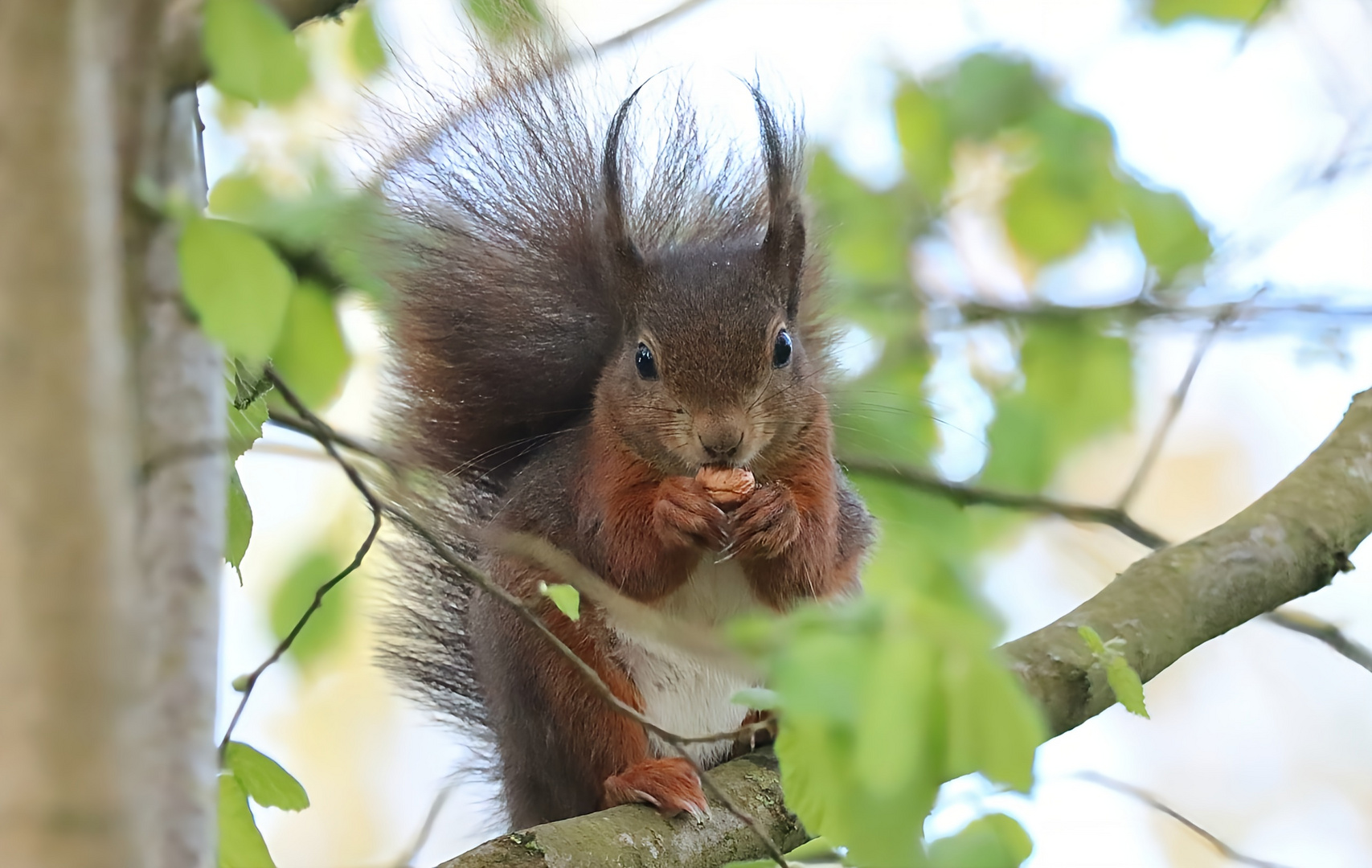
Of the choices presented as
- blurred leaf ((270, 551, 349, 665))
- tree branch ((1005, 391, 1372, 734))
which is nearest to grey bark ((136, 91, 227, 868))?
tree branch ((1005, 391, 1372, 734))

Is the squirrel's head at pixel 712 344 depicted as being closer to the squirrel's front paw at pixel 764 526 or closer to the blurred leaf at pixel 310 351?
the squirrel's front paw at pixel 764 526

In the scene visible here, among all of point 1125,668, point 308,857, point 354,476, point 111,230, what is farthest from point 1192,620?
point 308,857

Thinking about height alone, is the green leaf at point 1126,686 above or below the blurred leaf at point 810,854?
above

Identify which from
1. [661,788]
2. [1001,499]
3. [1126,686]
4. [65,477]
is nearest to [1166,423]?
[1001,499]

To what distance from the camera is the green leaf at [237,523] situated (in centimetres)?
151

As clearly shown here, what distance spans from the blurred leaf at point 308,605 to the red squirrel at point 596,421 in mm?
131

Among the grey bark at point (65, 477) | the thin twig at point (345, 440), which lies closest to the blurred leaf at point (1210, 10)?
the thin twig at point (345, 440)

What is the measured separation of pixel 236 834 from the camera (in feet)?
4.24

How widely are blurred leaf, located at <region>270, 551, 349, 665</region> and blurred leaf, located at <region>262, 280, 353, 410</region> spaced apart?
1389 millimetres

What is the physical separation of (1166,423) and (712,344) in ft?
2.49

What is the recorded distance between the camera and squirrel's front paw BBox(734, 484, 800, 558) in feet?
6.98

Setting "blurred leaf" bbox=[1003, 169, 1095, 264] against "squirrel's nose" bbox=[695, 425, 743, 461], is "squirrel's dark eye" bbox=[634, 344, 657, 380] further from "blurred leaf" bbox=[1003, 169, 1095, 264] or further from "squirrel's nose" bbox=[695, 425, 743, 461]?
"blurred leaf" bbox=[1003, 169, 1095, 264]

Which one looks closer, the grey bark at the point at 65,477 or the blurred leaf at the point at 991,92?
the grey bark at the point at 65,477

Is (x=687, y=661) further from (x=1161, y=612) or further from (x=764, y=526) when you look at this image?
(x=1161, y=612)
